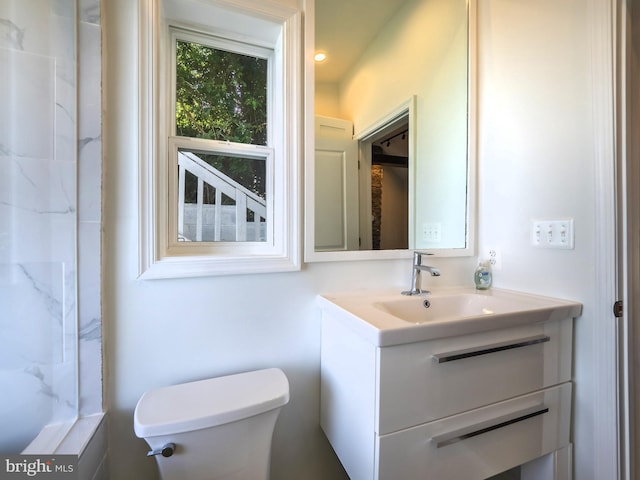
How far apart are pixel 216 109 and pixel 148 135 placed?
1.12 ft

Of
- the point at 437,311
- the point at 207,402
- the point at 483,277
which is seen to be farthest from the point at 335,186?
the point at 207,402

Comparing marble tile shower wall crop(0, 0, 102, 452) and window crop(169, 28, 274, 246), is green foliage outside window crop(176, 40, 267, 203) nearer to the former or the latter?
window crop(169, 28, 274, 246)

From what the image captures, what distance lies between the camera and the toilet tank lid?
29.4 inches

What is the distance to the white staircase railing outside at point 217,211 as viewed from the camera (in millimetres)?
1119

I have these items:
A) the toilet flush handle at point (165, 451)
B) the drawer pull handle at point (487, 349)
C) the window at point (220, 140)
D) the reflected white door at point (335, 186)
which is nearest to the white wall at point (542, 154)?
the drawer pull handle at point (487, 349)

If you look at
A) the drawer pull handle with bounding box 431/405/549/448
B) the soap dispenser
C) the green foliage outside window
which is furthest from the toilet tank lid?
the soap dispenser

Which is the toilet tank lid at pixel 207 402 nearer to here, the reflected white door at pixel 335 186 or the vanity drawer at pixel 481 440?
the vanity drawer at pixel 481 440

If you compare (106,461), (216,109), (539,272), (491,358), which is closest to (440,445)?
(491,358)

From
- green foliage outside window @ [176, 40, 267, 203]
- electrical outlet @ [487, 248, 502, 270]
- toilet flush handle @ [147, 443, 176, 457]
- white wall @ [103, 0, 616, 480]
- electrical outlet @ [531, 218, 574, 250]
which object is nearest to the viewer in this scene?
toilet flush handle @ [147, 443, 176, 457]

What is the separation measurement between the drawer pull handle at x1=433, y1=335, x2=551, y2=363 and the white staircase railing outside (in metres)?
0.80

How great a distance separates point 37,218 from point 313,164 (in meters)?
0.91

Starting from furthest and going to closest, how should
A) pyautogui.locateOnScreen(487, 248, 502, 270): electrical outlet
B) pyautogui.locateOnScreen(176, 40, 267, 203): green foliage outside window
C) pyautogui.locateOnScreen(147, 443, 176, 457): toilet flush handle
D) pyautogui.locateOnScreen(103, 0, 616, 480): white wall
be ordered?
pyautogui.locateOnScreen(487, 248, 502, 270): electrical outlet, pyautogui.locateOnScreen(176, 40, 267, 203): green foliage outside window, pyautogui.locateOnScreen(103, 0, 616, 480): white wall, pyautogui.locateOnScreen(147, 443, 176, 457): toilet flush handle

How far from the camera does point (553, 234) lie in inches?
42.5

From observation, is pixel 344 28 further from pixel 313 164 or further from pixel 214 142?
pixel 214 142
